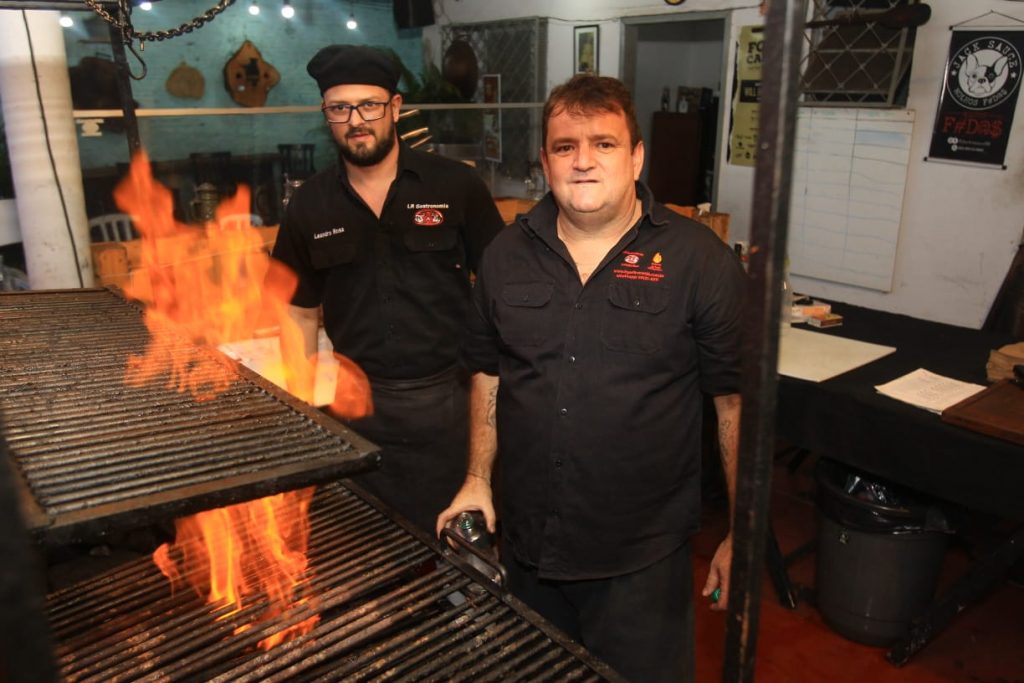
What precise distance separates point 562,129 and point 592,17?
18.5 ft

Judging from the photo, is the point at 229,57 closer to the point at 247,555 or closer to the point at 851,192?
the point at 851,192

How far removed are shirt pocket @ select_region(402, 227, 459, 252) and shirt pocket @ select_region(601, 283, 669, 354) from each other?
114 cm

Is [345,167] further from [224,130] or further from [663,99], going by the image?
[224,130]

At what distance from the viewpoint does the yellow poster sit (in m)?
5.84

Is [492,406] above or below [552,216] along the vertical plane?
below

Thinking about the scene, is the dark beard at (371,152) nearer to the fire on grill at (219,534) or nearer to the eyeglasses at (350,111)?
the eyeglasses at (350,111)

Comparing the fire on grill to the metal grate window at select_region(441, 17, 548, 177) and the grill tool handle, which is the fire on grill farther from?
the metal grate window at select_region(441, 17, 548, 177)

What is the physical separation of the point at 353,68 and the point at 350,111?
0.50 ft

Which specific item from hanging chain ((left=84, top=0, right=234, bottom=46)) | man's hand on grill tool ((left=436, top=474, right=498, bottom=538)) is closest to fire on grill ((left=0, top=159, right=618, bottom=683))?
man's hand on grill tool ((left=436, top=474, right=498, bottom=538))

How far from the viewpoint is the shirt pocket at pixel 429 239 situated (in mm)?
2963

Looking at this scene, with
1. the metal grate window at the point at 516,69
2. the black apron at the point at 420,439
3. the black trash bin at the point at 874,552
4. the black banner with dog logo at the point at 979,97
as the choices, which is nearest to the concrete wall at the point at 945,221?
the black banner with dog logo at the point at 979,97

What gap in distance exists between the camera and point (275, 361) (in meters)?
3.39

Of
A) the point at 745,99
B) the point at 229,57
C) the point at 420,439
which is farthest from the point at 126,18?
the point at 229,57

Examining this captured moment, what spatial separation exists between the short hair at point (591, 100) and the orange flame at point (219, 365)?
1.10 m
